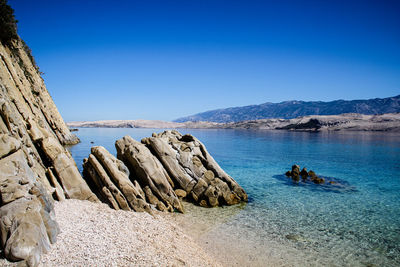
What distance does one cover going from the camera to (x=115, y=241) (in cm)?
959

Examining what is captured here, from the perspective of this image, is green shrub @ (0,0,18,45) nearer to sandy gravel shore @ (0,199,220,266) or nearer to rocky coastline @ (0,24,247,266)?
rocky coastline @ (0,24,247,266)

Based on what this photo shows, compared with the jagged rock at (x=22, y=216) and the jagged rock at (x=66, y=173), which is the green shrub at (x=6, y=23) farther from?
the jagged rock at (x=22, y=216)

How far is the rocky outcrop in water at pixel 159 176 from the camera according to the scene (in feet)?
50.1

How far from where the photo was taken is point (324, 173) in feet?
100

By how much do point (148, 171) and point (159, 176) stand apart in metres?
0.88

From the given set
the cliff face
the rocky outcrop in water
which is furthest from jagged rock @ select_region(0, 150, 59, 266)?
the rocky outcrop in water

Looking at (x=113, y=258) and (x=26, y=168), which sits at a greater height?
(x=26, y=168)

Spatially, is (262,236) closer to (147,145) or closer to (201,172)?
(201,172)

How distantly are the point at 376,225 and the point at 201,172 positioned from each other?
12358 millimetres

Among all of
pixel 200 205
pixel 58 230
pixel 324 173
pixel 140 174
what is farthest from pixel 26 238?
pixel 324 173

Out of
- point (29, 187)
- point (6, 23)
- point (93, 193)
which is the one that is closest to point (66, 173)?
point (93, 193)

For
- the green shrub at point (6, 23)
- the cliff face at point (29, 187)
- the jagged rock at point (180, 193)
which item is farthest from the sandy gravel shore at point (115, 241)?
the green shrub at point (6, 23)

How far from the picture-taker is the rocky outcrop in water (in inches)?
601

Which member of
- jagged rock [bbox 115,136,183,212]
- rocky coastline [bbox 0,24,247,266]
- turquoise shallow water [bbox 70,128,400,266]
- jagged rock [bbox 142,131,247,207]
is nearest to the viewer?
rocky coastline [bbox 0,24,247,266]
